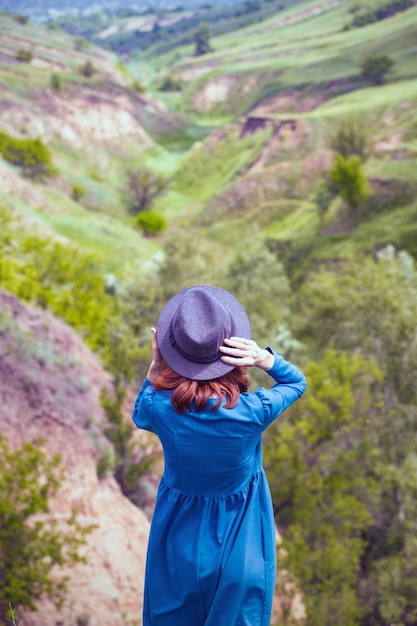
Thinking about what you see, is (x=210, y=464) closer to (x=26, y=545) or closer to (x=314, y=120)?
A: (x=26, y=545)

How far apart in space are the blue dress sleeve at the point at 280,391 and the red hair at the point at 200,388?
0.57 ft

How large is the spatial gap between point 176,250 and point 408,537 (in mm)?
17456

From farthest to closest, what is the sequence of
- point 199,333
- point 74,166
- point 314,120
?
point 74,166, point 314,120, point 199,333

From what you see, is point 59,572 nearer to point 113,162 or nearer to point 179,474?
point 179,474

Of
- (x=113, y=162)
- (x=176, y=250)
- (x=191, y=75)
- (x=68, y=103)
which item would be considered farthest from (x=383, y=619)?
(x=191, y=75)

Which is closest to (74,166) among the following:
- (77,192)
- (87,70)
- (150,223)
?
(77,192)

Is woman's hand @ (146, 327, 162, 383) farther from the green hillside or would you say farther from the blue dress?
the green hillside

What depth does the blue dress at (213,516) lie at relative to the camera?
2992 mm

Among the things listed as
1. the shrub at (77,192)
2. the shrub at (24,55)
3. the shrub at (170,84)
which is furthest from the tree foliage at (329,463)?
the shrub at (170,84)

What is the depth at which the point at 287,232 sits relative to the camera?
46719mm

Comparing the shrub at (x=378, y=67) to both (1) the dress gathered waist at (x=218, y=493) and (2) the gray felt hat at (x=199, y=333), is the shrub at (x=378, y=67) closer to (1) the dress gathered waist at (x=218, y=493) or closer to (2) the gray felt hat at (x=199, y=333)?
(2) the gray felt hat at (x=199, y=333)

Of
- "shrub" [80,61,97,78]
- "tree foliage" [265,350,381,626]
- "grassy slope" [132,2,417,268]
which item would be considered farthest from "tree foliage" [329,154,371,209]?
"shrub" [80,61,97,78]

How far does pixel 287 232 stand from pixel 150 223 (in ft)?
47.0

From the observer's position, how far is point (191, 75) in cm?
12531
